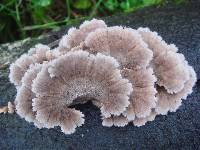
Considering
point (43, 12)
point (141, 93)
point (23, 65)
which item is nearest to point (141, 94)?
point (141, 93)

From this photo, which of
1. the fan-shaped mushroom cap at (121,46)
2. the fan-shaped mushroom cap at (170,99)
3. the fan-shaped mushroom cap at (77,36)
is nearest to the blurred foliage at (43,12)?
the fan-shaped mushroom cap at (77,36)

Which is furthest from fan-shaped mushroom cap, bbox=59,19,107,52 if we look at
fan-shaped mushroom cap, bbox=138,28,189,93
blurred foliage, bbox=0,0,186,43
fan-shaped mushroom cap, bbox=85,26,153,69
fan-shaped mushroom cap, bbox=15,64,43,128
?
blurred foliage, bbox=0,0,186,43

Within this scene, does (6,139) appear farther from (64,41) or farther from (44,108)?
(64,41)

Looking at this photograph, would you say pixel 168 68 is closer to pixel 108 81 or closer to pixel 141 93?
pixel 141 93

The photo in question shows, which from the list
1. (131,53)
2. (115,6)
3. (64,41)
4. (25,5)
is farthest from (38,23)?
(131,53)

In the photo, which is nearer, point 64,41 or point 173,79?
point 173,79
